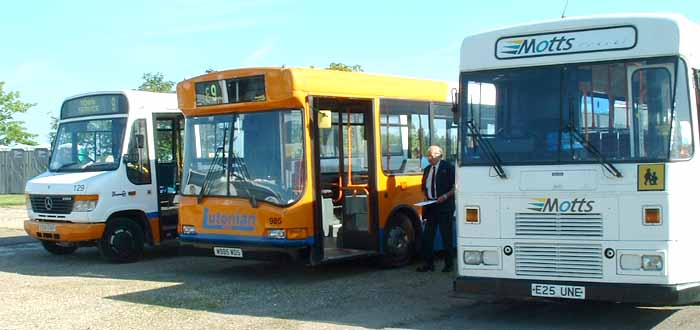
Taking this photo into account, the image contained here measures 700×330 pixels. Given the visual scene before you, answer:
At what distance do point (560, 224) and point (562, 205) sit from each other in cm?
19

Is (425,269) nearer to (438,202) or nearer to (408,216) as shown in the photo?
(408,216)

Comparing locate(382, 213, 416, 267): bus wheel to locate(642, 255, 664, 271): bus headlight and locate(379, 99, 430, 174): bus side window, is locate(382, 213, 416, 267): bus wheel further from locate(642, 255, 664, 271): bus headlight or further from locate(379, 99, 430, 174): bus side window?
locate(642, 255, 664, 271): bus headlight

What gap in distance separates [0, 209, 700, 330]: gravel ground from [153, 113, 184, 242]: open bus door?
969 millimetres

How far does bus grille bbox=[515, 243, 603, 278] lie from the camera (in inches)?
314

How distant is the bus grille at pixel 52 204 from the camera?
13.5 m

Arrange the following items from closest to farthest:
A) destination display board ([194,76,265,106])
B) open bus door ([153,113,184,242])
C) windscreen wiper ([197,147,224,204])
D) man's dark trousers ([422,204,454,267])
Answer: destination display board ([194,76,265,106]) → windscreen wiper ([197,147,224,204]) → man's dark trousers ([422,204,454,267]) → open bus door ([153,113,184,242])

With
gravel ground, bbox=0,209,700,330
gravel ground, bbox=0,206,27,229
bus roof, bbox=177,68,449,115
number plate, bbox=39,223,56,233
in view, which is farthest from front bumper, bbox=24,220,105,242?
gravel ground, bbox=0,206,27,229

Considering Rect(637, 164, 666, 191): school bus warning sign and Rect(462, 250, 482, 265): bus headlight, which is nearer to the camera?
Rect(637, 164, 666, 191): school bus warning sign

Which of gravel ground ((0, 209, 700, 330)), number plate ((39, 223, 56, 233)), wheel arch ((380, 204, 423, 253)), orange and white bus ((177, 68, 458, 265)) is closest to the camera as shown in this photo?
gravel ground ((0, 209, 700, 330))

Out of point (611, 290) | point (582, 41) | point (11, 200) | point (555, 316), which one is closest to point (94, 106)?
point (555, 316)

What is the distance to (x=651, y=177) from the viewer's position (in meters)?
7.68

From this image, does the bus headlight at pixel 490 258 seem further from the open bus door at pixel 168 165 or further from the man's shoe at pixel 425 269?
the open bus door at pixel 168 165

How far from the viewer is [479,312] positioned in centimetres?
946

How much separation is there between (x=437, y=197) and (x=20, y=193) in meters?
29.1
